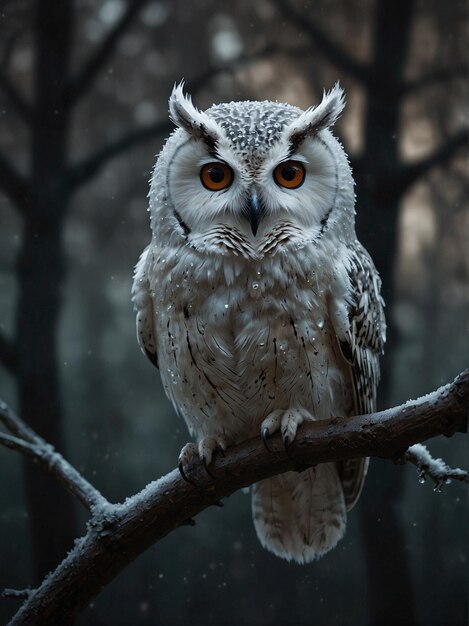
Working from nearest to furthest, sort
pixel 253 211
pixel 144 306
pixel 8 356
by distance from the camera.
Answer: pixel 253 211 < pixel 144 306 < pixel 8 356

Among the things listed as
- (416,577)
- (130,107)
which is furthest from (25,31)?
(416,577)

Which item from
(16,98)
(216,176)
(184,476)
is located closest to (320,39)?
(216,176)

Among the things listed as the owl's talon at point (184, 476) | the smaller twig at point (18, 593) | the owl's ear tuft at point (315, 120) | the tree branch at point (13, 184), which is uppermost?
the tree branch at point (13, 184)

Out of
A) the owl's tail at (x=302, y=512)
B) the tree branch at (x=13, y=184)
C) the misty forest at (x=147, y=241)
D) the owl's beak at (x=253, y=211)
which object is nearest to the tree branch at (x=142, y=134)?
the misty forest at (x=147, y=241)

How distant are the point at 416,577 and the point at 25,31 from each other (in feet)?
5.55

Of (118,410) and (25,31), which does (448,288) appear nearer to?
(118,410)

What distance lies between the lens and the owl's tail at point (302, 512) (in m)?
1.62

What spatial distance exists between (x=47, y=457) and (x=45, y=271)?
1.63 feet

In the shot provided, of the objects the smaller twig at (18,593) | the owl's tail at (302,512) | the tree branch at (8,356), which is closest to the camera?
the smaller twig at (18,593)

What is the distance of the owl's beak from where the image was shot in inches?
51.1

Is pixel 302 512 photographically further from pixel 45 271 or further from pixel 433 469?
→ pixel 45 271

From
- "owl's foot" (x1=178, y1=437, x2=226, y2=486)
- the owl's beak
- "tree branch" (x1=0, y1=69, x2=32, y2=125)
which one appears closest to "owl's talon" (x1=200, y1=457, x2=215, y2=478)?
"owl's foot" (x1=178, y1=437, x2=226, y2=486)

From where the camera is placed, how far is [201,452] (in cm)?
142

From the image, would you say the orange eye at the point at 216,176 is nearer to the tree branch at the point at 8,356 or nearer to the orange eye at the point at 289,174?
the orange eye at the point at 289,174
